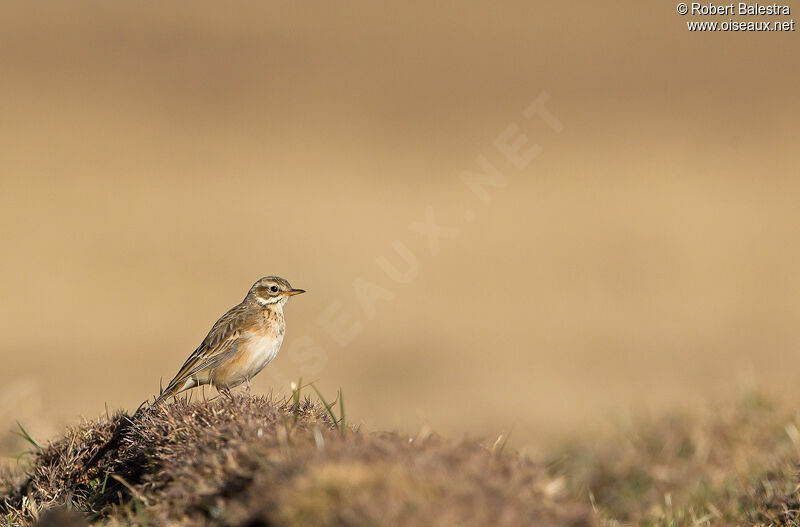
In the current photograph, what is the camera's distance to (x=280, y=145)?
100ft

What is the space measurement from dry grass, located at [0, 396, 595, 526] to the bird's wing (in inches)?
62.2

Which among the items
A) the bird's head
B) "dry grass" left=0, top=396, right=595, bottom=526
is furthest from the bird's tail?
"dry grass" left=0, top=396, right=595, bottom=526

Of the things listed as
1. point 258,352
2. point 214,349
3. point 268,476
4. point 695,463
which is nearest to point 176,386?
point 214,349

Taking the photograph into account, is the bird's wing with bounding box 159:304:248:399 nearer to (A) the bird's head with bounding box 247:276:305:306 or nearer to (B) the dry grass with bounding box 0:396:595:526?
(A) the bird's head with bounding box 247:276:305:306

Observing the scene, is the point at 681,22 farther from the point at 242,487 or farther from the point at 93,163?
the point at 242,487

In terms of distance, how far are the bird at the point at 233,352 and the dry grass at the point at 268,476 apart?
1.71 metres

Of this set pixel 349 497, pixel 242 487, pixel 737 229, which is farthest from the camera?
pixel 737 229

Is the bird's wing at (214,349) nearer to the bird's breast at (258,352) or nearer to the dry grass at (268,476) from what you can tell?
the bird's breast at (258,352)

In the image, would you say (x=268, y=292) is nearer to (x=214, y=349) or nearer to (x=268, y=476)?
(x=214, y=349)

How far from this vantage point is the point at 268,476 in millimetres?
4426

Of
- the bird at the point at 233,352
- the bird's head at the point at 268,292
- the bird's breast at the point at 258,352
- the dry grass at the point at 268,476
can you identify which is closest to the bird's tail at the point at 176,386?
the bird at the point at 233,352

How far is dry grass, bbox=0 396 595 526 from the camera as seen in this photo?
4039mm

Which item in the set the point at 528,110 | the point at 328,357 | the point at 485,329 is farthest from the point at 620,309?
the point at 528,110

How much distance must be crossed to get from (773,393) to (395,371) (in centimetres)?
943
